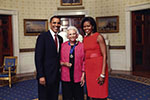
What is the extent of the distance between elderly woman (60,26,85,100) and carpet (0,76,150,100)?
6.32 ft

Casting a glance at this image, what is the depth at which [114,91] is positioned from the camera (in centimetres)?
500

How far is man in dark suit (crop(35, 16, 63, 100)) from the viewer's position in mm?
2613

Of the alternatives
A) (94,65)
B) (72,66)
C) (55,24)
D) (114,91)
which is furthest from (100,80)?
(114,91)

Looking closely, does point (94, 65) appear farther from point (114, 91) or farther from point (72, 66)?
point (114, 91)

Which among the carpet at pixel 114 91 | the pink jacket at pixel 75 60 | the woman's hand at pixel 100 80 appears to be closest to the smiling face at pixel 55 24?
the pink jacket at pixel 75 60

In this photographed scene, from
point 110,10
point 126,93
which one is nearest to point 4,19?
point 110,10

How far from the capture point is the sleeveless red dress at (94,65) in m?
2.62

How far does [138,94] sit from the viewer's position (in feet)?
15.4

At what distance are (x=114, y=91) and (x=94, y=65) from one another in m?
2.68

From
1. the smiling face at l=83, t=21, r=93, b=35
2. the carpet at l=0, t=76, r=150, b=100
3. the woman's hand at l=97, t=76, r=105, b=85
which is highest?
the smiling face at l=83, t=21, r=93, b=35

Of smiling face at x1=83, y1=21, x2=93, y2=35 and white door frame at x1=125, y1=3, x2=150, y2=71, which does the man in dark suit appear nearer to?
smiling face at x1=83, y1=21, x2=93, y2=35

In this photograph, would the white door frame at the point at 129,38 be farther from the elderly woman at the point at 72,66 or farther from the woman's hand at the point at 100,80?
the woman's hand at the point at 100,80

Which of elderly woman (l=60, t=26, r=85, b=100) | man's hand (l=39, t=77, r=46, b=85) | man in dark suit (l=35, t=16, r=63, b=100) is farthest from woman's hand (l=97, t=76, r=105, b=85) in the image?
man's hand (l=39, t=77, r=46, b=85)

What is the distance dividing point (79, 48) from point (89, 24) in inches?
16.7
